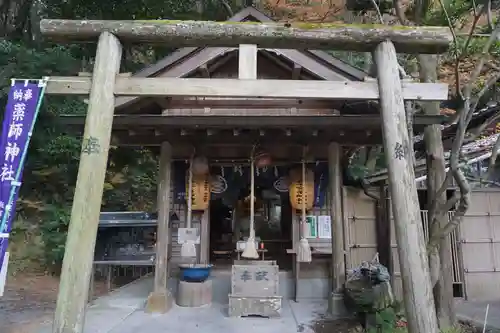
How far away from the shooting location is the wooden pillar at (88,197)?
4.05 m

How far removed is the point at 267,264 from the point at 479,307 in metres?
4.96

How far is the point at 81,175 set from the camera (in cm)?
434

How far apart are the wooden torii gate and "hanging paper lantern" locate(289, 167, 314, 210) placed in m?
3.96

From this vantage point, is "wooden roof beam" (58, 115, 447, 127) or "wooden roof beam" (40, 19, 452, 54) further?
"wooden roof beam" (58, 115, 447, 127)

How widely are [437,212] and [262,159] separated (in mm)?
3547

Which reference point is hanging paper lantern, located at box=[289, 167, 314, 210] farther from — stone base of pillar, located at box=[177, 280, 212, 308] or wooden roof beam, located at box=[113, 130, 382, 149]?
stone base of pillar, located at box=[177, 280, 212, 308]

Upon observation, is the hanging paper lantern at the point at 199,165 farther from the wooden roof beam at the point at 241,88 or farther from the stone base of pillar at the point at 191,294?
the wooden roof beam at the point at 241,88

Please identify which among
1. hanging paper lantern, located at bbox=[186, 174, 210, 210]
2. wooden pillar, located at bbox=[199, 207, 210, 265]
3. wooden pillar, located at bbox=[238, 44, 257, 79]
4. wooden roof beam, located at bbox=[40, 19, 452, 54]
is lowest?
wooden pillar, located at bbox=[199, 207, 210, 265]

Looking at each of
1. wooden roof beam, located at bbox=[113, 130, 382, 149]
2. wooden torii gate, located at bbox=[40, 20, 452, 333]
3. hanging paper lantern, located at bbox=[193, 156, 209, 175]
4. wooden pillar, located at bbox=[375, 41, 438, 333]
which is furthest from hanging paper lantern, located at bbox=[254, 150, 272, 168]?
wooden pillar, located at bbox=[375, 41, 438, 333]

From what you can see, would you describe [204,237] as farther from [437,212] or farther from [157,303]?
[437,212]

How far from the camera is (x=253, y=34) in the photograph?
485 cm

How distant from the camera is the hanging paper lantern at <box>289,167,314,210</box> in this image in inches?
338

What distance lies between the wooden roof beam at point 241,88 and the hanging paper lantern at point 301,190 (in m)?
3.95

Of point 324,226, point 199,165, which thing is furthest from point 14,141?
point 324,226
